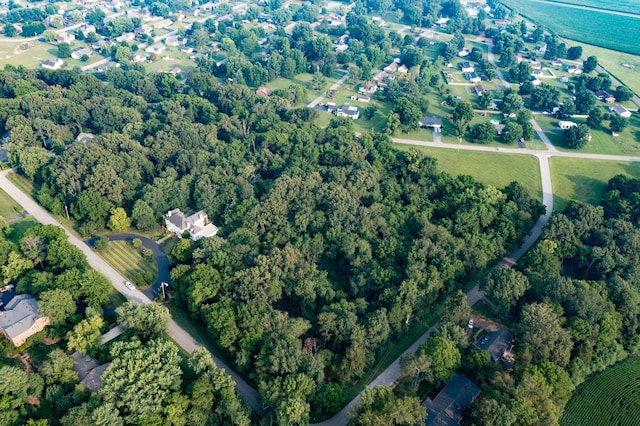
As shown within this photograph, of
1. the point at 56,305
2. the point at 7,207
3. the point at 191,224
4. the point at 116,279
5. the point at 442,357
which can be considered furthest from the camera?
the point at 7,207

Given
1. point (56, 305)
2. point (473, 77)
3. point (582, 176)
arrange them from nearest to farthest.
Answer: point (56, 305), point (582, 176), point (473, 77)

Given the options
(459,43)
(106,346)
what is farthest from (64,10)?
(106,346)

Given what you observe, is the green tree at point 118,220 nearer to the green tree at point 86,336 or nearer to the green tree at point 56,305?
the green tree at point 56,305

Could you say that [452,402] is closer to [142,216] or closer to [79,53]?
[142,216]

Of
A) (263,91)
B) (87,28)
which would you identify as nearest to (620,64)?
(263,91)

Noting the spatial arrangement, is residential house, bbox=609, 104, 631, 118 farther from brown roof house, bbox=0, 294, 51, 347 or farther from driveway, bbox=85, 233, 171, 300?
brown roof house, bbox=0, 294, 51, 347

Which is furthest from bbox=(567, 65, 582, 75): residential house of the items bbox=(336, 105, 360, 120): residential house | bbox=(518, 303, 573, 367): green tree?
bbox=(518, 303, 573, 367): green tree
